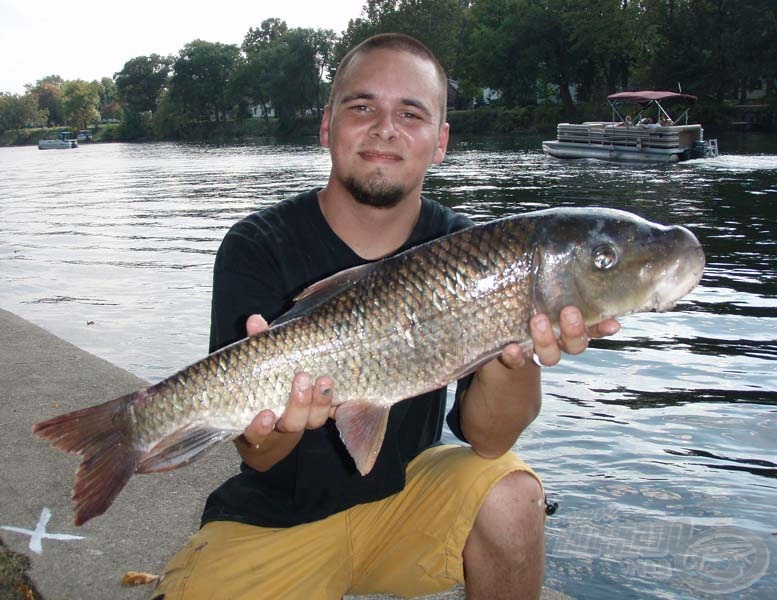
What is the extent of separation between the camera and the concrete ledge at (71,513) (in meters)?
3.28

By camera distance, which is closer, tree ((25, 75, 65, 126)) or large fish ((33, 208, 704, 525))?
large fish ((33, 208, 704, 525))

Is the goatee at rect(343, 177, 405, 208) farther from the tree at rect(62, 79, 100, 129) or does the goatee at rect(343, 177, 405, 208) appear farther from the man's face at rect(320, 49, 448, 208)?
the tree at rect(62, 79, 100, 129)

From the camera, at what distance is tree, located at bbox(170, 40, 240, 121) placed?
114 metres

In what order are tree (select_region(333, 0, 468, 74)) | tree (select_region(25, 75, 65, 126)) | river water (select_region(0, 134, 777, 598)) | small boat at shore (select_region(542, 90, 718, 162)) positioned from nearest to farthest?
1. river water (select_region(0, 134, 777, 598))
2. small boat at shore (select_region(542, 90, 718, 162))
3. tree (select_region(333, 0, 468, 74))
4. tree (select_region(25, 75, 65, 126))

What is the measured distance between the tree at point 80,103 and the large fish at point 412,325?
172564 millimetres

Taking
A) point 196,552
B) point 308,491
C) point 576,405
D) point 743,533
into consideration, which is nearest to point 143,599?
point 196,552

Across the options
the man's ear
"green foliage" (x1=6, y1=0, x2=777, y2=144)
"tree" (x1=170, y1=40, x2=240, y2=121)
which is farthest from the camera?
"tree" (x1=170, y1=40, x2=240, y2=121)

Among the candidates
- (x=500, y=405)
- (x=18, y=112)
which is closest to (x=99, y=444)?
(x=500, y=405)

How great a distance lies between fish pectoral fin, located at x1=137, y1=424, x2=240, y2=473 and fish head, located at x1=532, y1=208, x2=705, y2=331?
123cm

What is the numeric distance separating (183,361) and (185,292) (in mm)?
3791

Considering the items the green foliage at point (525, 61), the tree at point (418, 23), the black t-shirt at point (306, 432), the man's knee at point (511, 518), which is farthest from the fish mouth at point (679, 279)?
the tree at point (418, 23)

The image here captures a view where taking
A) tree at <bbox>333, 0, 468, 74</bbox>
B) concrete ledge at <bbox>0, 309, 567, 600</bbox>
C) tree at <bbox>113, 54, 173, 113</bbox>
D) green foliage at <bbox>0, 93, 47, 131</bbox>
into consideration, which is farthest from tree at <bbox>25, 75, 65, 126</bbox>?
concrete ledge at <bbox>0, 309, 567, 600</bbox>

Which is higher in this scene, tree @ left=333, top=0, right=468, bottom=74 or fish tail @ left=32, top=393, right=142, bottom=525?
tree @ left=333, top=0, right=468, bottom=74

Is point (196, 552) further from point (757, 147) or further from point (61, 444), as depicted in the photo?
point (757, 147)
